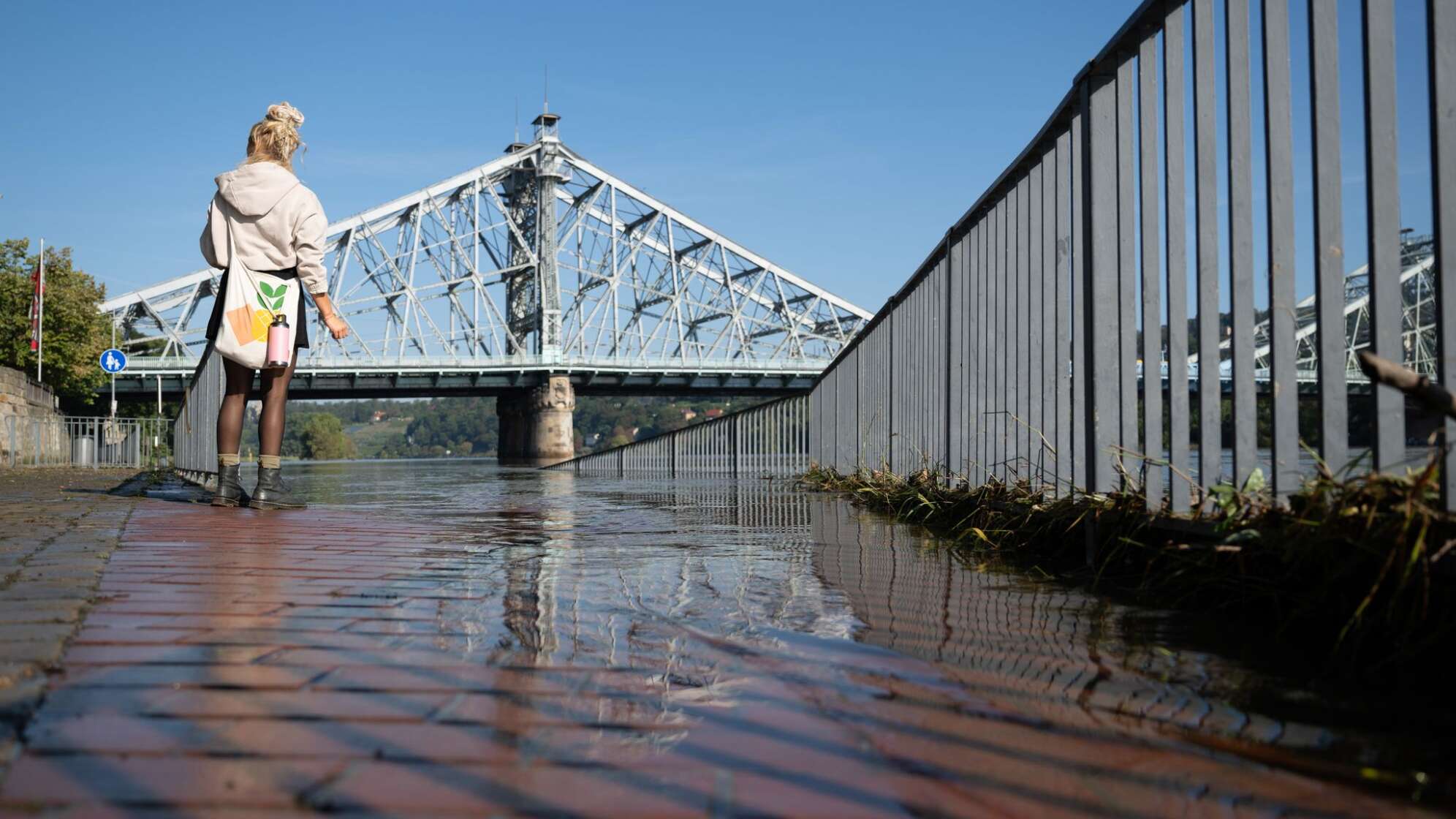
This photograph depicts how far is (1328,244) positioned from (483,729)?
4.63 ft

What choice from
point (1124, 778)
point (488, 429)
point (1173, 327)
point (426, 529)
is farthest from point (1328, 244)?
point (488, 429)

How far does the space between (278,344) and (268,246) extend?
412 millimetres

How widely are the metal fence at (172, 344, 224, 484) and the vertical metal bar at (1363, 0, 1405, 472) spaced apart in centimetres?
611

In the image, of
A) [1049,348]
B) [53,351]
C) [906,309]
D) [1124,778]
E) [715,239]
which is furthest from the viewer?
[715,239]

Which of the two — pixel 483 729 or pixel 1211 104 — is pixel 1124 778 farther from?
pixel 1211 104

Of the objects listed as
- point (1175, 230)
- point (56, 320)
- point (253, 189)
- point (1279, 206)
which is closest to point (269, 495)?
point (253, 189)

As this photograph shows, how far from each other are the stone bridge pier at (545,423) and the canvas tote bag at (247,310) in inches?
1593

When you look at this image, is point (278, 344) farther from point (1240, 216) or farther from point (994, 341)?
point (1240, 216)

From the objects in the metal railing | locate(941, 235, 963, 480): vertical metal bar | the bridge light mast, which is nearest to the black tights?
locate(941, 235, 963, 480): vertical metal bar

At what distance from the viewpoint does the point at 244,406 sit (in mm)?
4590

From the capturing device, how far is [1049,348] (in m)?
3.26

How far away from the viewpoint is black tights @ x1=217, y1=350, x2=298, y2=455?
4.51 meters

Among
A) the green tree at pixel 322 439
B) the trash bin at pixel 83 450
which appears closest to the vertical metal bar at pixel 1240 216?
the trash bin at pixel 83 450

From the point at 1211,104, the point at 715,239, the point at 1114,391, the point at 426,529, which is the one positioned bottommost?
the point at 426,529
